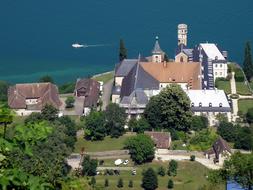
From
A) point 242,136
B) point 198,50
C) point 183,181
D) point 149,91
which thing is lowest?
point 183,181

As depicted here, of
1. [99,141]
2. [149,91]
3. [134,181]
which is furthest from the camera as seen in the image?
[149,91]

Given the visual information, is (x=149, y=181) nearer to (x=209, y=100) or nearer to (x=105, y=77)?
(x=209, y=100)

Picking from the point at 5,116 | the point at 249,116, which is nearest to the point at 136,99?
the point at 249,116

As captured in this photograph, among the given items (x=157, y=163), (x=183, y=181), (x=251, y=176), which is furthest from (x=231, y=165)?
(x=157, y=163)

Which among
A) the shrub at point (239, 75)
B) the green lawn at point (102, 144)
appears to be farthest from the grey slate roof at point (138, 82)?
the shrub at point (239, 75)

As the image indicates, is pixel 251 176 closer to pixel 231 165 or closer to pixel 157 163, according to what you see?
pixel 231 165

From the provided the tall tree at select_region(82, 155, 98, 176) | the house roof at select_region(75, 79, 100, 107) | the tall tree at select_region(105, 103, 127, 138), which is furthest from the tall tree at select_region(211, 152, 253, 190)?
the house roof at select_region(75, 79, 100, 107)

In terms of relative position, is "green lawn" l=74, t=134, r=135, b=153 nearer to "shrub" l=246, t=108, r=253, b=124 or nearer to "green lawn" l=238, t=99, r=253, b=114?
"shrub" l=246, t=108, r=253, b=124

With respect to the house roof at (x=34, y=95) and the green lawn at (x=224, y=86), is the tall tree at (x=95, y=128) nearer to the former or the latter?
the house roof at (x=34, y=95)
